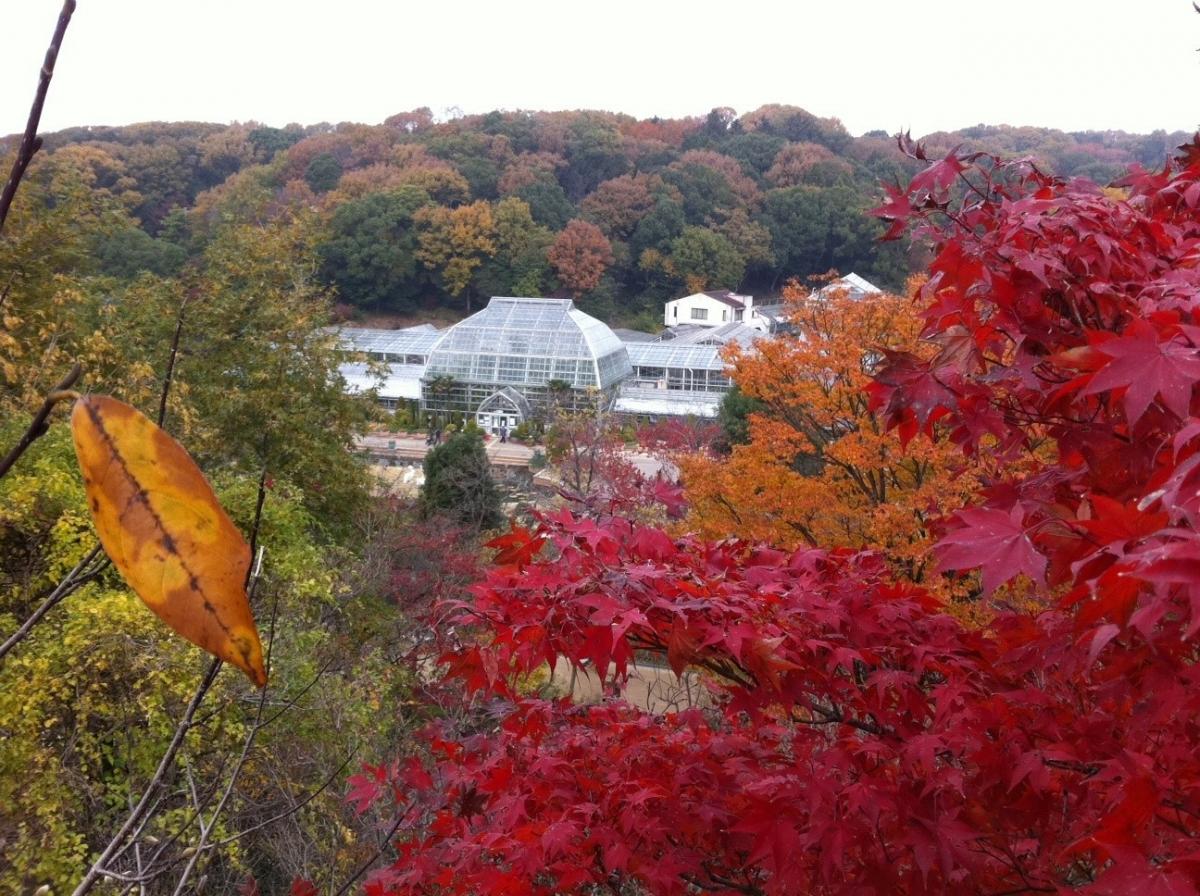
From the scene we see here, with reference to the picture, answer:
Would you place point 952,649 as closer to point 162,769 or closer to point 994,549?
point 994,549

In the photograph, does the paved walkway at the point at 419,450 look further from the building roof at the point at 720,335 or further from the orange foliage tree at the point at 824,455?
the orange foliage tree at the point at 824,455

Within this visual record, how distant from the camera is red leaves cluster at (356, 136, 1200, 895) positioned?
4.27ft

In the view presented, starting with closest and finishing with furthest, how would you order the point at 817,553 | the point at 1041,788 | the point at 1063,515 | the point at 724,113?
1. the point at 1063,515
2. the point at 1041,788
3. the point at 817,553
4. the point at 724,113

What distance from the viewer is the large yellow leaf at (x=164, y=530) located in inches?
13.9

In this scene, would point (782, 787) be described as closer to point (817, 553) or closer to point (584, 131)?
point (817, 553)

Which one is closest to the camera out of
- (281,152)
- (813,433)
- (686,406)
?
(813,433)

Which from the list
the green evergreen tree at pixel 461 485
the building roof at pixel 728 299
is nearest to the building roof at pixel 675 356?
the building roof at pixel 728 299

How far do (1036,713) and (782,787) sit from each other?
56cm

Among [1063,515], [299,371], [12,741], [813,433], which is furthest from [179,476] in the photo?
[299,371]

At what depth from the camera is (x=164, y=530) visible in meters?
0.36

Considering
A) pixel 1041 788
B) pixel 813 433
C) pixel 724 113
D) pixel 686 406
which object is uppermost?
pixel 724 113

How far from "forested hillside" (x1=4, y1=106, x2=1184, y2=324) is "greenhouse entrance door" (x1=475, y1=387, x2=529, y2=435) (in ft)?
37.2

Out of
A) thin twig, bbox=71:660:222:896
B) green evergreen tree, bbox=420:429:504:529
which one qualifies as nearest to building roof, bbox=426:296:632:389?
green evergreen tree, bbox=420:429:504:529

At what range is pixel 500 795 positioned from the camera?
2207 millimetres
